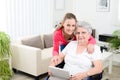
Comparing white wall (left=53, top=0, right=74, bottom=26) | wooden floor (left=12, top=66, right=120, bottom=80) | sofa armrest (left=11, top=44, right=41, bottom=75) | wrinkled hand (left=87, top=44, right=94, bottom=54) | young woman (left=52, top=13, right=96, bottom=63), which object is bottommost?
wooden floor (left=12, top=66, right=120, bottom=80)

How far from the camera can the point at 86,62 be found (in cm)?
219

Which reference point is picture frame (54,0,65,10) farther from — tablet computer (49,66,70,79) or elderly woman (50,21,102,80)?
tablet computer (49,66,70,79)

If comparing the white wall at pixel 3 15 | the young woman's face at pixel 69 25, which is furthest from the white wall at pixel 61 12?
the young woman's face at pixel 69 25

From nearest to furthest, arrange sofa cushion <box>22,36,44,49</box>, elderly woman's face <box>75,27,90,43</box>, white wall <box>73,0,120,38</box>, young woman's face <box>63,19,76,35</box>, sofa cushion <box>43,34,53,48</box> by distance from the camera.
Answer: elderly woman's face <box>75,27,90,43</box> < young woman's face <box>63,19,76,35</box> < sofa cushion <box>22,36,44,49</box> < sofa cushion <box>43,34,53,48</box> < white wall <box>73,0,120,38</box>

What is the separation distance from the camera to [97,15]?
5.33 metres

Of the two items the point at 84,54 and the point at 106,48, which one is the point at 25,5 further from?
the point at 84,54

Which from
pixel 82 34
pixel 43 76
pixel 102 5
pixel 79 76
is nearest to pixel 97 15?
pixel 102 5

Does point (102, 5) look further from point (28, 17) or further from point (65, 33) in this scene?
point (65, 33)

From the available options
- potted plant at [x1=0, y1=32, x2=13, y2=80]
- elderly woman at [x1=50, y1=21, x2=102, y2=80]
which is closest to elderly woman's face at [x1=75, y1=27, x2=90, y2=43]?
elderly woman at [x1=50, y1=21, x2=102, y2=80]

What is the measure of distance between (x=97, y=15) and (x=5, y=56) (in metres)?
2.72

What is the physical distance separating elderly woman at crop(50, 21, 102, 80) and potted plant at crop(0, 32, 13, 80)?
5.08ft

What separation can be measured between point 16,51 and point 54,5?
202cm

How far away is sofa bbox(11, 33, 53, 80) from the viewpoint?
3.63 metres

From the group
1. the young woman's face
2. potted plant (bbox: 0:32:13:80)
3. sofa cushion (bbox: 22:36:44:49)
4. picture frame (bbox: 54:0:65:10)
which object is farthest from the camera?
picture frame (bbox: 54:0:65:10)
